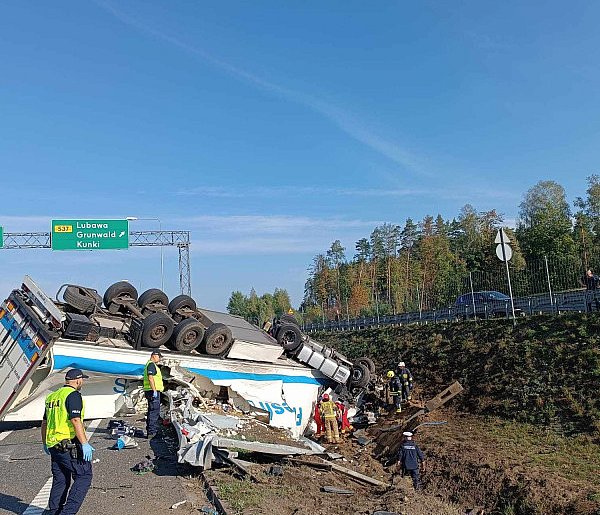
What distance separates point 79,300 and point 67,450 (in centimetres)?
699

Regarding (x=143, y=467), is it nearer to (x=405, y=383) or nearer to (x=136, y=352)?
(x=136, y=352)

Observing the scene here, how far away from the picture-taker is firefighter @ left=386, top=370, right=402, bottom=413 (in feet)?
46.7

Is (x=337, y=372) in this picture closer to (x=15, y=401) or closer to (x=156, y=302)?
(x=156, y=302)

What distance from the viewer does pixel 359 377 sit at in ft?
46.3

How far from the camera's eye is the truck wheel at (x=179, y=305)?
1278 cm

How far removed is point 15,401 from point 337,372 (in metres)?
6.69

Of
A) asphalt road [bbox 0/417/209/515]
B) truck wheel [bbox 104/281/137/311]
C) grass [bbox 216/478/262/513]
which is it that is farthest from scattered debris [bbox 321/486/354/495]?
truck wheel [bbox 104/281/137/311]

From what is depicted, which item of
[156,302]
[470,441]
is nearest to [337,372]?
[470,441]

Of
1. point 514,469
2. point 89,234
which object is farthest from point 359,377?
point 89,234

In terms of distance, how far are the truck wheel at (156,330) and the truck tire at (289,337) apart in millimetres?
3140

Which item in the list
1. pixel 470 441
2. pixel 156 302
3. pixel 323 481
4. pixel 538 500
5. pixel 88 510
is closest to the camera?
pixel 88 510

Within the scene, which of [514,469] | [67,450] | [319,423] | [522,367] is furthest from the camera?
[522,367]

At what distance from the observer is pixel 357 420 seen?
45.9 feet

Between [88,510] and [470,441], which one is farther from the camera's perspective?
[470,441]
